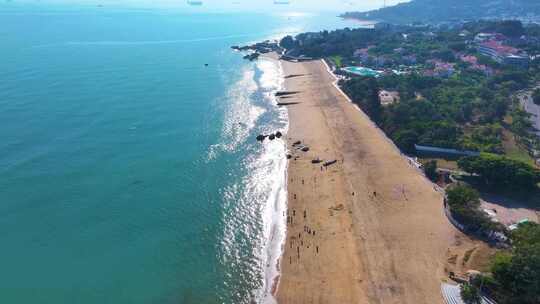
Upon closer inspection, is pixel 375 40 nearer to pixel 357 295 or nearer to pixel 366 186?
pixel 366 186

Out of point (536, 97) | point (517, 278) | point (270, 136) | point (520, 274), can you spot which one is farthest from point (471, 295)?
point (536, 97)

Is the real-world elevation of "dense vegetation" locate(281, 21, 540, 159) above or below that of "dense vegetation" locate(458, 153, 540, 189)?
above

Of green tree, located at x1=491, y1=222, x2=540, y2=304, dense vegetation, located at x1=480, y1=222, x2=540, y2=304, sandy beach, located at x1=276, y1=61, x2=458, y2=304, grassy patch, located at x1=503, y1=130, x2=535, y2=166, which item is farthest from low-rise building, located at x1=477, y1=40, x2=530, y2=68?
dense vegetation, located at x1=480, y1=222, x2=540, y2=304

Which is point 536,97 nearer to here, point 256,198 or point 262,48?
point 256,198

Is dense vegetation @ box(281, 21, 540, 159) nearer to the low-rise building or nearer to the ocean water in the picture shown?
the low-rise building

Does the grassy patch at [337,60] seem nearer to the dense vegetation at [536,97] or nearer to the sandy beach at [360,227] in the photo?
the dense vegetation at [536,97]

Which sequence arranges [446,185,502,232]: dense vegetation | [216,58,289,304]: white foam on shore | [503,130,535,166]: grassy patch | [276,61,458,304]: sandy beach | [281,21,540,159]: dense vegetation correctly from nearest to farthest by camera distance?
1. [276,61,458,304]: sandy beach
2. [216,58,289,304]: white foam on shore
3. [446,185,502,232]: dense vegetation
4. [503,130,535,166]: grassy patch
5. [281,21,540,159]: dense vegetation
